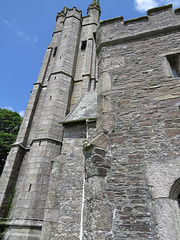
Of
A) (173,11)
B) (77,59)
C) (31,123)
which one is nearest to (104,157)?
(173,11)

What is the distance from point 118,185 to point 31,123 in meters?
10.1

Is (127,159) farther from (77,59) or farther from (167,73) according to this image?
(77,59)

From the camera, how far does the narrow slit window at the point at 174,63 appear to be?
11.9 ft

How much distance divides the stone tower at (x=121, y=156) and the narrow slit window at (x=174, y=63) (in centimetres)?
2

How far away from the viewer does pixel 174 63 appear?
12.3 feet

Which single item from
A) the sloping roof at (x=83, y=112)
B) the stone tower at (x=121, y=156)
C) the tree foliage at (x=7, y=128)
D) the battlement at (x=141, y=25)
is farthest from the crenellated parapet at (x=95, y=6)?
the battlement at (x=141, y=25)

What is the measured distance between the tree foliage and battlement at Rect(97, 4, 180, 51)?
14105mm

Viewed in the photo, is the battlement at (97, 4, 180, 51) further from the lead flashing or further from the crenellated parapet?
the crenellated parapet

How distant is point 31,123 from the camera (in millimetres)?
11508

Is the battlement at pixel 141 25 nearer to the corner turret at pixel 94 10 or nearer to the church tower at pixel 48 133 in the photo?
the church tower at pixel 48 133

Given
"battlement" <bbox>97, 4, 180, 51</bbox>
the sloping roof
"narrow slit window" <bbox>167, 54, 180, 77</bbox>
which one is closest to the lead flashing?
"battlement" <bbox>97, 4, 180, 51</bbox>

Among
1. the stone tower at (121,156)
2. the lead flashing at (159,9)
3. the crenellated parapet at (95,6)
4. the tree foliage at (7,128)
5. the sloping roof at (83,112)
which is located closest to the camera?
the stone tower at (121,156)

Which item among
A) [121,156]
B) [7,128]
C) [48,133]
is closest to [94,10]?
[7,128]

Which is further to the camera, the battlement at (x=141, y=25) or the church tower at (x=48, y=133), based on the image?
the church tower at (x=48, y=133)
